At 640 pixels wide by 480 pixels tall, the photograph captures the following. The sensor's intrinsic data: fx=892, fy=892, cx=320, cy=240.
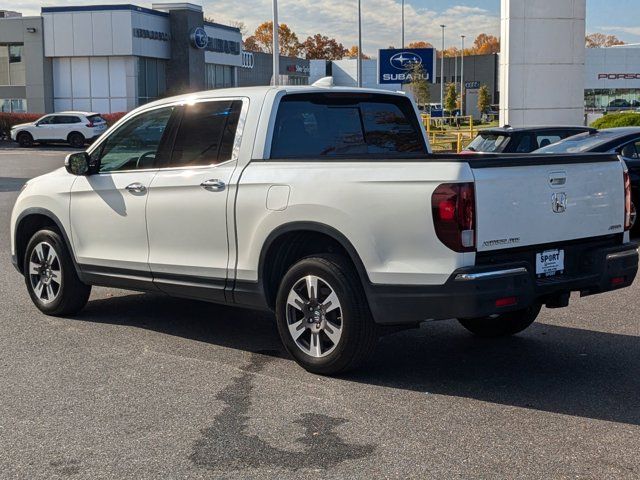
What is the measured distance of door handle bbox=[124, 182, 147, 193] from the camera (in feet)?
23.4

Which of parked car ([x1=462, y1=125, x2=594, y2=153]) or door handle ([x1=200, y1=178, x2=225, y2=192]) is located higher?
parked car ([x1=462, y1=125, x2=594, y2=153])

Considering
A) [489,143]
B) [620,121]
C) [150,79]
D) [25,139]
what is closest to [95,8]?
[150,79]

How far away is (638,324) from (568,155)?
238 centimetres

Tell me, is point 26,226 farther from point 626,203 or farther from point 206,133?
point 626,203

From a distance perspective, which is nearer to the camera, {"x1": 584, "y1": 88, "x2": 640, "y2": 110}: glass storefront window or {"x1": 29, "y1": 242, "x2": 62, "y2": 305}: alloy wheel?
{"x1": 29, "y1": 242, "x2": 62, "y2": 305}: alloy wheel

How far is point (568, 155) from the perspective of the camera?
5.93 meters

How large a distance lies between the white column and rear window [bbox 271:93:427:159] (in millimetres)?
19353

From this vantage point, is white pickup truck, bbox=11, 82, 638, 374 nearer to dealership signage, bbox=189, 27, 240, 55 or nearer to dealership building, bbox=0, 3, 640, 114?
dealership building, bbox=0, 3, 640, 114

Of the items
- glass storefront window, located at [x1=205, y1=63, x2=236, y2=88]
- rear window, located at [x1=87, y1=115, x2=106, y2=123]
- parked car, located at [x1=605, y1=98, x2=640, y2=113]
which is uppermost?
glass storefront window, located at [x1=205, y1=63, x2=236, y2=88]

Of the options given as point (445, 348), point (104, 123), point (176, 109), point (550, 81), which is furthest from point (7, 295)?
point (104, 123)

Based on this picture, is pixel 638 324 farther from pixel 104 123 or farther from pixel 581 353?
pixel 104 123

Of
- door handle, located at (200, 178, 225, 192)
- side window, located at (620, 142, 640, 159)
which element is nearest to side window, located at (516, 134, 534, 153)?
side window, located at (620, 142, 640, 159)

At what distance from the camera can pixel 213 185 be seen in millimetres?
6582

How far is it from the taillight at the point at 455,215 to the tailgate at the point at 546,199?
0.05 meters
